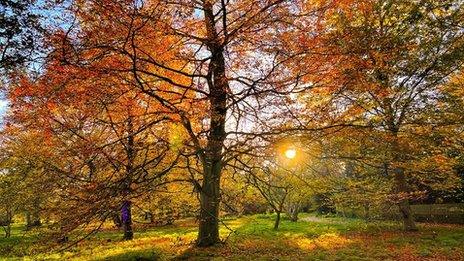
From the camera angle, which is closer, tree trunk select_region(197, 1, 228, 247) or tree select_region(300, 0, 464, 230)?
tree trunk select_region(197, 1, 228, 247)

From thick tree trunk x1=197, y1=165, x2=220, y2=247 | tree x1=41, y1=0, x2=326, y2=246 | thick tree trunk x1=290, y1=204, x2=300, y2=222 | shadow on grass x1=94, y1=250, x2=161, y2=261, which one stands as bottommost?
thick tree trunk x1=290, y1=204, x2=300, y2=222

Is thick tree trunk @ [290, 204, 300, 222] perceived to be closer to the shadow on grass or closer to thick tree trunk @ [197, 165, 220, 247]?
thick tree trunk @ [197, 165, 220, 247]

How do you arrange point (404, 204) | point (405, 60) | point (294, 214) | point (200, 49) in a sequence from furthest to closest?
point (294, 214) < point (404, 204) < point (405, 60) < point (200, 49)

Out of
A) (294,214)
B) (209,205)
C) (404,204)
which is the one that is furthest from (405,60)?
(294,214)

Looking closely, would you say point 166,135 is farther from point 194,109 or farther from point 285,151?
point 285,151

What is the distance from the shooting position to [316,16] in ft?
32.5

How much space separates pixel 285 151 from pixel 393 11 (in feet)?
31.6

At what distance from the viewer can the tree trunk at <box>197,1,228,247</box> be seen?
10.8 m

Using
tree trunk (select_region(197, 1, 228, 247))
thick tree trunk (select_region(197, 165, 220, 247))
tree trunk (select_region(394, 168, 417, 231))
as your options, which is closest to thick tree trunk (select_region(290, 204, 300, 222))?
tree trunk (select_region(394, 168, 417, 231))

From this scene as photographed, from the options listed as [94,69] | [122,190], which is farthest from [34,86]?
[122,190]

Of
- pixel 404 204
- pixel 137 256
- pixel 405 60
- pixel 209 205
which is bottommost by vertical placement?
pixel 137 256

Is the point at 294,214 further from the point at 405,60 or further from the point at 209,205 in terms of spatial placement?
the point at 209,205

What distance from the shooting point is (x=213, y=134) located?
12.5 metres

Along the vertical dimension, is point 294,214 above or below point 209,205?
below
